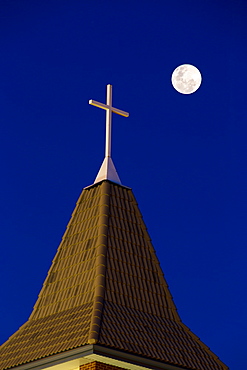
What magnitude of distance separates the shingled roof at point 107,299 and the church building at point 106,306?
27 mm

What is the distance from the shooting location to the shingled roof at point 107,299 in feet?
71.3

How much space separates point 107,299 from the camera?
22406 millimetres

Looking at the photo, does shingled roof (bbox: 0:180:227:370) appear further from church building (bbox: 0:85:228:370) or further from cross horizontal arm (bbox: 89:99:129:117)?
cross horizontal arm (bbox: 89:99:129:117)

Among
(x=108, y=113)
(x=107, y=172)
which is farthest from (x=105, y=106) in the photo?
(x=107, y=172)

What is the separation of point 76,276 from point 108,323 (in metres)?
2.31

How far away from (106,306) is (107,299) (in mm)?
297

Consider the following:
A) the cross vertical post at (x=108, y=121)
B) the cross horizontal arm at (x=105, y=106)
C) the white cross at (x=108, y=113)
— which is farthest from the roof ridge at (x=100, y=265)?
the cross horizontal arm at (x=105, y=106)

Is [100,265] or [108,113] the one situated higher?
[108,113]

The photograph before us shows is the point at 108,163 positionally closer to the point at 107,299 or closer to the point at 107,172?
the point at 107,172

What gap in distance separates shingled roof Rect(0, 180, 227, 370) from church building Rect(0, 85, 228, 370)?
0.03m

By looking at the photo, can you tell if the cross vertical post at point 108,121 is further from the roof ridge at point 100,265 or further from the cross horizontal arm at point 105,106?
the roof ridge at point 100,265

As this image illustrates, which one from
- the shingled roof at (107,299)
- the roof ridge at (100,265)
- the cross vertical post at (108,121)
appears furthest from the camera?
the cross vertical post at (108,121)

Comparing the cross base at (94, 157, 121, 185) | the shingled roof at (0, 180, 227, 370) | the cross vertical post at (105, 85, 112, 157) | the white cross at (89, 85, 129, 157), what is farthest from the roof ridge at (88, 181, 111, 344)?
the white cross at (89, 85, 129, 157)

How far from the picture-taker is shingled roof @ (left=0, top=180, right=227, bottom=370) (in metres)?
21.7
